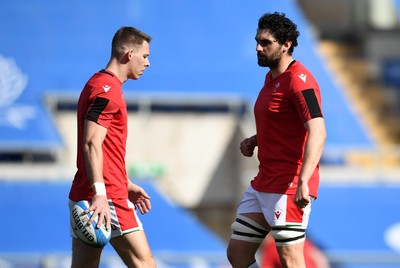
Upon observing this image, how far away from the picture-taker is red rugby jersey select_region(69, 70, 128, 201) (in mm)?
6008

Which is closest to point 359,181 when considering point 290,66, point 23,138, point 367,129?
point 367,129

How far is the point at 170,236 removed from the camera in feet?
50.2

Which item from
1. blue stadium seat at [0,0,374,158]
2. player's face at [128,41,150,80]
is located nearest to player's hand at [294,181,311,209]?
player's face at [128,41,150,80]

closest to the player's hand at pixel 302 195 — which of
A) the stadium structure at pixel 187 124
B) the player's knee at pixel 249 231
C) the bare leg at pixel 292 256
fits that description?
the bare leg at pixel 292 256

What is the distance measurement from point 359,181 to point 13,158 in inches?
225

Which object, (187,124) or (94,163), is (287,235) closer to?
(94,163)

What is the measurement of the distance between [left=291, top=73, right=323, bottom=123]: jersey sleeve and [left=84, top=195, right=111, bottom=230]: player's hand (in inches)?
51.8

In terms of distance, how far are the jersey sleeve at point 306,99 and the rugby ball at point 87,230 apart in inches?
54.6

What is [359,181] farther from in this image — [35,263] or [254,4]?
[35,263]

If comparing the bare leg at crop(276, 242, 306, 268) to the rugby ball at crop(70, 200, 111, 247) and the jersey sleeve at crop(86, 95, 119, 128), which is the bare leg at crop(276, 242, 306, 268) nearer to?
the rugby ball at crop(70, 200, 111, 247)

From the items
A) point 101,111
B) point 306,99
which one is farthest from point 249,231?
point 101,111

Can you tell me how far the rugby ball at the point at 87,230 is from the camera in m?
5.83

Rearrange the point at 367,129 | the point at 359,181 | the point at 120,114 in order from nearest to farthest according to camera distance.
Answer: the point at 120,114 < the point at 359,181 < the point at 367,129

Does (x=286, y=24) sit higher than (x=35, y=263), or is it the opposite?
(x=286, y=24)
